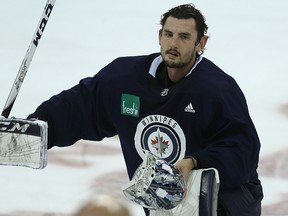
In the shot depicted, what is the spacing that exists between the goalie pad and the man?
36mm

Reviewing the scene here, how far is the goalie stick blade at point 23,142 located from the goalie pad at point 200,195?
44 cm

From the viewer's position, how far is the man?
10.3 ft

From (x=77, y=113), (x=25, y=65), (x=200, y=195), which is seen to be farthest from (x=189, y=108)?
(x=25, y=65)

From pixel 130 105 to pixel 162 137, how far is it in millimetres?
155

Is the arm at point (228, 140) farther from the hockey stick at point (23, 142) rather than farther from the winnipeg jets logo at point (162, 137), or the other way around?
the hockey stick at point (23, 142)

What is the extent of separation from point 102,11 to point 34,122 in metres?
2.43

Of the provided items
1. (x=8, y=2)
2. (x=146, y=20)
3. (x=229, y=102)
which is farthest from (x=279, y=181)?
(x=8, y=2)

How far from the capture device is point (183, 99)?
3205 mm

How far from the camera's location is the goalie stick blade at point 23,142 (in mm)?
3127

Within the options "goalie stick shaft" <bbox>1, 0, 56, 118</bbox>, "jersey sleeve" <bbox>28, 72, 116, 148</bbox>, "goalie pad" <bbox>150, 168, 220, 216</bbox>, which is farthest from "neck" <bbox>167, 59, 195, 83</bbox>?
"goalie stick shaft" <bbox>1, 0, 56, 118</bbox>

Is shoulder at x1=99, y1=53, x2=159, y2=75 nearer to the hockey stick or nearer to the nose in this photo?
the nose

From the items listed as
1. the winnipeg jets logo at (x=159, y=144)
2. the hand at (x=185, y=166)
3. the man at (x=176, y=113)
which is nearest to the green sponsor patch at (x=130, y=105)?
the man at (x=176, y=113)

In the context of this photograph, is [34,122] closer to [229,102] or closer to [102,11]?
[229,102]

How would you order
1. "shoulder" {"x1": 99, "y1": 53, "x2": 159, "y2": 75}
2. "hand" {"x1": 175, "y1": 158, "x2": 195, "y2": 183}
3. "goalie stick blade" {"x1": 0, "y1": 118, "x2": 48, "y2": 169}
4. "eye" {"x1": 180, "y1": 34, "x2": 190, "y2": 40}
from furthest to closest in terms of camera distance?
"shoulder" {"x1": 99, "y1": 53, "x2": 159, "y2": 75}, "eye" {"x1": 180, "y1": 34, "x2": 190, "y2": 40}, "goalie stick blade" {"x1": 0, "y1": 118, "x2": 48, "y2": 169}, "hand" {"x1": 175, "y1": 158, "x2": 195, "y2": 183}
